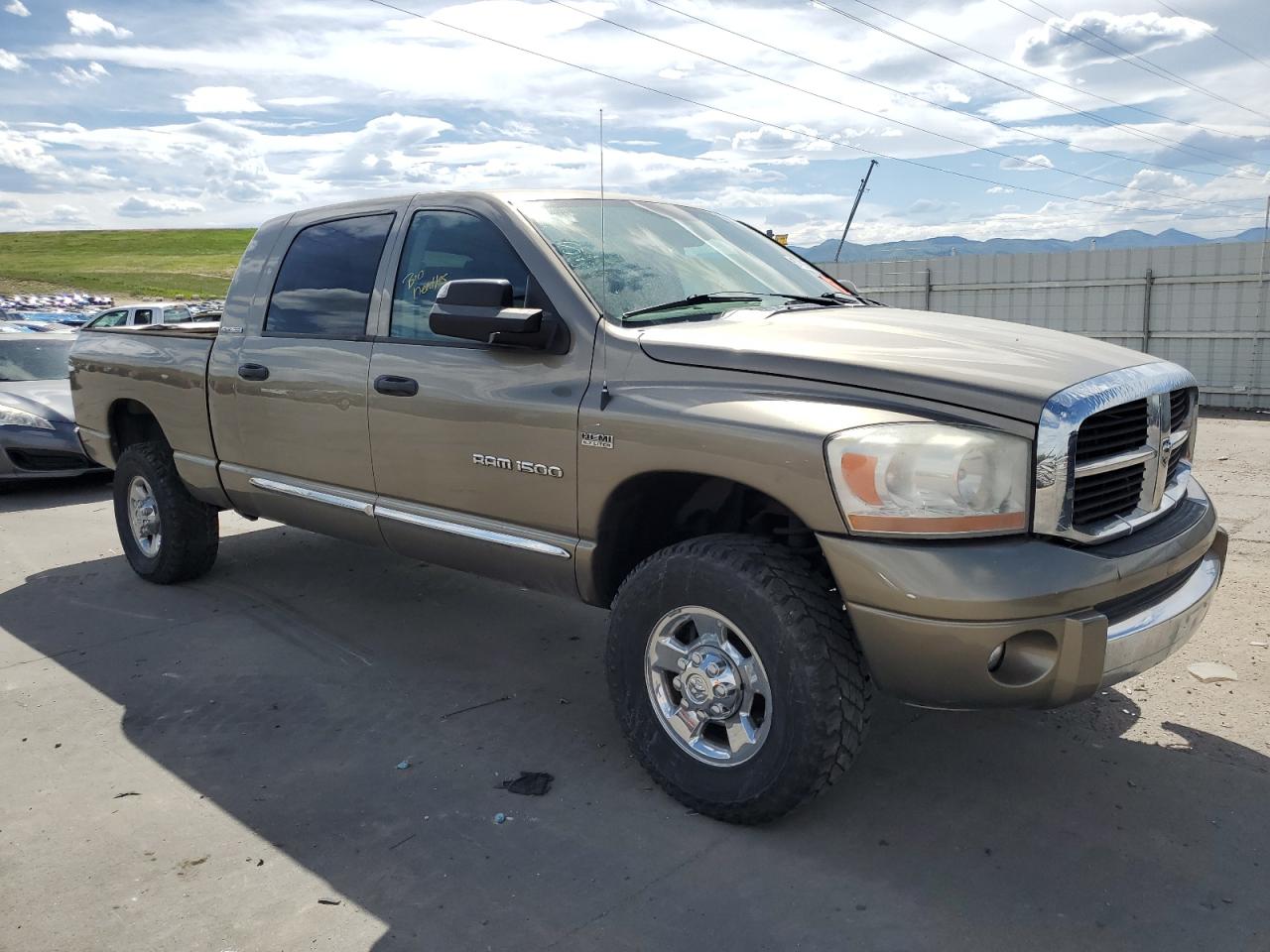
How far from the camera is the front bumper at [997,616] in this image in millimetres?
2742

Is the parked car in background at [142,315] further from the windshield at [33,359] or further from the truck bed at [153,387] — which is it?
the truck bed at [153,387]

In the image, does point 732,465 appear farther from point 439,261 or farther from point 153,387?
point 153,387

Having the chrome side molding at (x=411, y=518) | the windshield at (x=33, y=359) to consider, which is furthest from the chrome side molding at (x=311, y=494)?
the windshield at (x=33, y=359)

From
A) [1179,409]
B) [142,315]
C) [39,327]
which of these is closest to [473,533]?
A: [1179,409]

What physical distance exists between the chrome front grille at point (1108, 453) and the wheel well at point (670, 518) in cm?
78

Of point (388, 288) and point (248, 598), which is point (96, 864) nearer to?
point (388, 288)

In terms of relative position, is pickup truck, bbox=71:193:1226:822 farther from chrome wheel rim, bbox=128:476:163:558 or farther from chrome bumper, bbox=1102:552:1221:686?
chrome wheel rim, bbox=128:476:163:558

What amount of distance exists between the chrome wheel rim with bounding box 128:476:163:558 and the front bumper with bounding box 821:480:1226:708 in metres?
4.40

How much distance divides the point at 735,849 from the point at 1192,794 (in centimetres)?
150

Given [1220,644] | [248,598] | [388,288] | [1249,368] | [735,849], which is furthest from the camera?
[1249,368]

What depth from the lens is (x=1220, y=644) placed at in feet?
15.3

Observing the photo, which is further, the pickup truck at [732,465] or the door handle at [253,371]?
the door handle at [253,371]

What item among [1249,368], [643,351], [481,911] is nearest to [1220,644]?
[643,351]

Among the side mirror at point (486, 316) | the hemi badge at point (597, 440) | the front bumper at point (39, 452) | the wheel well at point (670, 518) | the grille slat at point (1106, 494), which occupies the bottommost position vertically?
the front bumper at point (39, 452)
